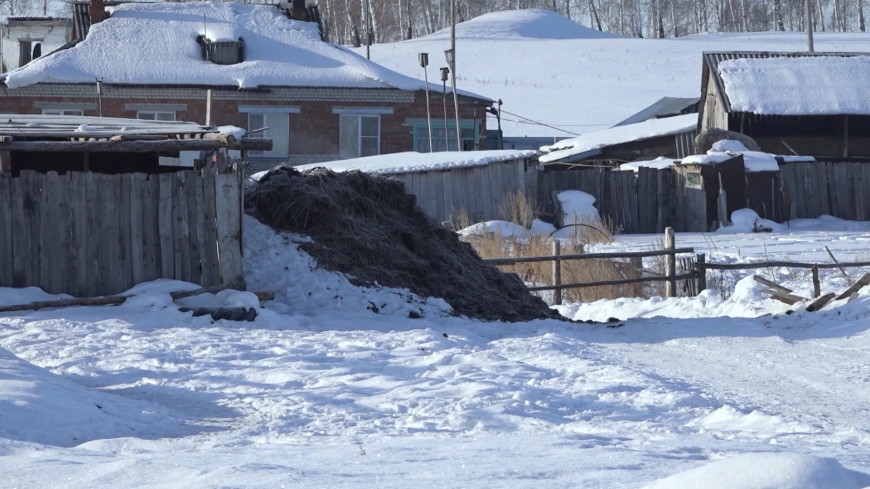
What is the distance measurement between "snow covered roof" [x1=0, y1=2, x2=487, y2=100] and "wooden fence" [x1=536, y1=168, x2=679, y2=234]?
694 centimetres

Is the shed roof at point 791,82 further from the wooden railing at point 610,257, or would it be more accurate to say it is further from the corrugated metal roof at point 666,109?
the wooden railing at point 610,257

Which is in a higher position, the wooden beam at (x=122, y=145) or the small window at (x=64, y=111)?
the small window at (x=64, y=111)

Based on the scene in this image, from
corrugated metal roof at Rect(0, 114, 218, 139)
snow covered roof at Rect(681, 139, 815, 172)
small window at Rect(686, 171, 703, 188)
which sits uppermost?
corrugated metal roof at Rect(0, 114, 218, 139)

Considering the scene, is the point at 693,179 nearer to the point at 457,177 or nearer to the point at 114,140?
the point at 457,177

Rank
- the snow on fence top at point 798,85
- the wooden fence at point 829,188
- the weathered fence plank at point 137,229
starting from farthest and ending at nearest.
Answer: the snow on fence top at point 798,85, the wooden fence at point 829,188, the weathered fence plank at point 137,229

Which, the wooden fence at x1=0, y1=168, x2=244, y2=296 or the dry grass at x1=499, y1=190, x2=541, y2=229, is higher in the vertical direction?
the wooden fence at x1=0, y1=168, x2=244, y2=296

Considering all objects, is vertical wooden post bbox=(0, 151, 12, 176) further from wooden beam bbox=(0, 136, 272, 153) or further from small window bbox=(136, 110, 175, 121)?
small window bbox=(136, 110, 175, 121)

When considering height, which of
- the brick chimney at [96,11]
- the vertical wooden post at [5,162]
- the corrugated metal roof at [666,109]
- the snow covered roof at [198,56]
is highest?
the brick chimney at [96,11]

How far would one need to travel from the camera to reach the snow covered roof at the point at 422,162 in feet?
87.5

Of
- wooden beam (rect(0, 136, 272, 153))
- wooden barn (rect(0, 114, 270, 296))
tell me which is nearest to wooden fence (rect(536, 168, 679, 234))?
wooden barn (rect(0, 114, 270, 296))

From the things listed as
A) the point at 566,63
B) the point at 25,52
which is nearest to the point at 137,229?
the point at 25,52

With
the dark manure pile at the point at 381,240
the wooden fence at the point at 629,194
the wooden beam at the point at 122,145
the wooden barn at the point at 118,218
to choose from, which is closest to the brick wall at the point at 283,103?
the wooden fence at the point at 629,194

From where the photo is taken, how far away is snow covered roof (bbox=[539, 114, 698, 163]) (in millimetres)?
Answer: 36781

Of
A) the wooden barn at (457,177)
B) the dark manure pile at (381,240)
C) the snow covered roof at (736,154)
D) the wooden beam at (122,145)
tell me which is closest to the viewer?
the wooden beam at (122,145)
